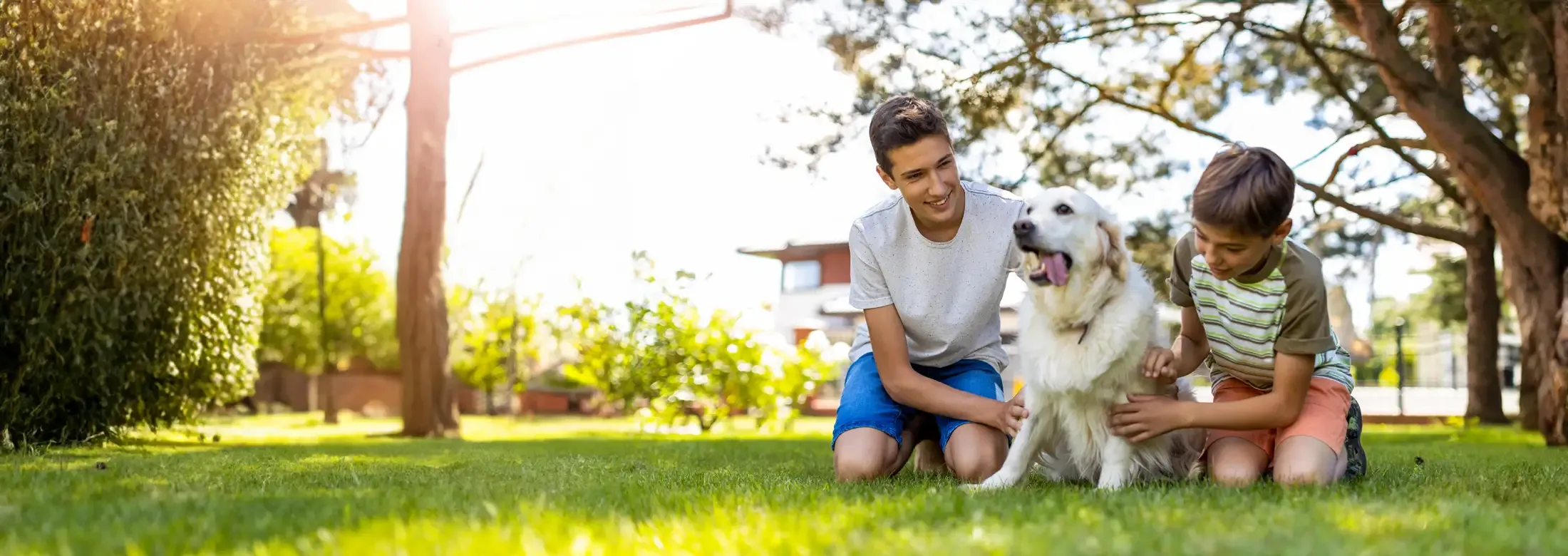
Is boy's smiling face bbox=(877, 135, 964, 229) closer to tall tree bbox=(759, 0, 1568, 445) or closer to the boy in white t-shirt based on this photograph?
the boy in white t-shirt

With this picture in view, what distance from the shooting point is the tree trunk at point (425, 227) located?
11.4m

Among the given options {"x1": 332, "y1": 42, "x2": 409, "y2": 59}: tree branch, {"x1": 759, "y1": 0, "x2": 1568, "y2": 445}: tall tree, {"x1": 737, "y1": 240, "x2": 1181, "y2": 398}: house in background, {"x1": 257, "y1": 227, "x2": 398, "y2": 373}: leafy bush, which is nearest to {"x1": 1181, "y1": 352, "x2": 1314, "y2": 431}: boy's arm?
{"x1": 759, "y1": 0, "x2": 1568, "y2": 445}: tall tree

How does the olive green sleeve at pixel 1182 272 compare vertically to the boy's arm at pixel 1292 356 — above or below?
above

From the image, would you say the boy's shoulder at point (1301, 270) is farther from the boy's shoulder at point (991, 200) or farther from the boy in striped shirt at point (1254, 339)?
the boy's shoulder at point (991, 200)

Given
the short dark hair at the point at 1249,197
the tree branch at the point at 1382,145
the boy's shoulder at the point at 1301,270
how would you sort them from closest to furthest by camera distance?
the short dark hair at the point at 1249,197 < the boy's shoulder at the point at 1301,270 < the tree branch at the point at 1382,145

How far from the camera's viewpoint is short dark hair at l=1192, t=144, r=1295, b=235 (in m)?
3.51

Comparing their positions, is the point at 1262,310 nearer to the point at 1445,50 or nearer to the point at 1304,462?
the point at 1304,462

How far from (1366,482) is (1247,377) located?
526 millimetres

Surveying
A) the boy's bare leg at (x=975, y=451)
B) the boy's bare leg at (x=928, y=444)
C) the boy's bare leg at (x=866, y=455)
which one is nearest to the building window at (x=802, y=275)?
the boy's bare leg at (x=928, y=444)

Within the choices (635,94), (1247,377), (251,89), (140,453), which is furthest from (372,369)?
(1247,377)

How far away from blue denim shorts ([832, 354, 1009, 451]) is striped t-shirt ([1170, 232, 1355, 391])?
983mm

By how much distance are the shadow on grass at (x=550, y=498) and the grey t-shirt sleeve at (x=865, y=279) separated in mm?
746

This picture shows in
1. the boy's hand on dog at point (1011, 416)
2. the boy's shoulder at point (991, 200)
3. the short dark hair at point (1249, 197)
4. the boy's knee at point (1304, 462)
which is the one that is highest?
the boy's shoulder at point (991, 200)

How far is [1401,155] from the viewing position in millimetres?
10656
